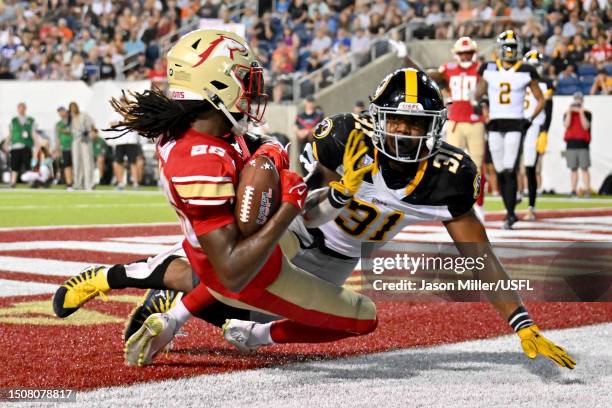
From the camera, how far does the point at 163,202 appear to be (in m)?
14.2

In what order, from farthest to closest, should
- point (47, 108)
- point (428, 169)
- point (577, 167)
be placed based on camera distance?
point (47, 108), point (577, 167), point (428, 169)

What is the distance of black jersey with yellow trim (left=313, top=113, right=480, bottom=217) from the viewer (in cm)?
381

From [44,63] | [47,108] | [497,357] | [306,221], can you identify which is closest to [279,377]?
[306,221]

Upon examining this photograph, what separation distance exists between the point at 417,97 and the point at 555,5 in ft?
52.5

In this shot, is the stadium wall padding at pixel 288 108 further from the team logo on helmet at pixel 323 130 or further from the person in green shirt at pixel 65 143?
the team logo on helmet at pixel 323 130

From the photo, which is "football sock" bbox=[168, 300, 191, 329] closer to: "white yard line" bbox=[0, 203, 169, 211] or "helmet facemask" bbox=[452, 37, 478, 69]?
"helmet facemask" bbox=[452, 37, 478, 69]

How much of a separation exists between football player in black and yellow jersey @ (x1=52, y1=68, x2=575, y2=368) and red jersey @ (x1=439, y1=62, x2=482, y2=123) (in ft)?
21.5

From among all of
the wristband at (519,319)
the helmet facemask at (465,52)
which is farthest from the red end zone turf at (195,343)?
the helmet facemask at (465,52)

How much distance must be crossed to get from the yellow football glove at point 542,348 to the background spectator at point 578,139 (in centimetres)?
1267

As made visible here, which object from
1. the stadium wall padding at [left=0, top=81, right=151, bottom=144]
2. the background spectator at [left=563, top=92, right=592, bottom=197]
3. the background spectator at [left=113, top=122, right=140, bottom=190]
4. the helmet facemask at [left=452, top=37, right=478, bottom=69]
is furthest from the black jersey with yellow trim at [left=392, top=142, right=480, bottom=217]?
the stadium wall padding at [left=0, top=81, right=151, bottom=144]

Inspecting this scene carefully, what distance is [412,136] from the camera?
12.3 feet

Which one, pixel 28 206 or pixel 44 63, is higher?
pixel 44 63

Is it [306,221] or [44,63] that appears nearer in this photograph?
[306,221]

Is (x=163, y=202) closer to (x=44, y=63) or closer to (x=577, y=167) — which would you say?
(x=577, y=167)
